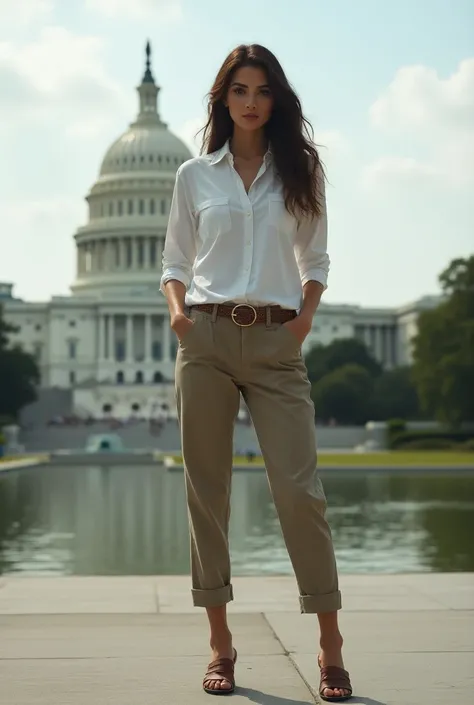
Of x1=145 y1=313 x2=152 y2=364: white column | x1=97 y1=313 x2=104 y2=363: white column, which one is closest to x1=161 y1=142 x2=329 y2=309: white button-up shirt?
x1=145 y1=313 x2=152 y2=364: white column

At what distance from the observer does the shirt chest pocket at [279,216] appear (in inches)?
210

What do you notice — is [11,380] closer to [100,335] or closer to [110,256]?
[100,335]

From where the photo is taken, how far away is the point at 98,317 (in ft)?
409

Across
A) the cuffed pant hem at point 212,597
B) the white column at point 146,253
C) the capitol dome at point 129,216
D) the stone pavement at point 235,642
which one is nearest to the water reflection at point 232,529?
the stone pavement at point 235,642

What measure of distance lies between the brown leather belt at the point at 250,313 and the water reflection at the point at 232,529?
6.28 meters

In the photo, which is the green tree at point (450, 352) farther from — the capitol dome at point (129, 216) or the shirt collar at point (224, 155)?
the capitol dome at point (129, 216)

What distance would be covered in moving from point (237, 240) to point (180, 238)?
0.32m

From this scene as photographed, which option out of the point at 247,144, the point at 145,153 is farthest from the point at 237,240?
the point at 145,153

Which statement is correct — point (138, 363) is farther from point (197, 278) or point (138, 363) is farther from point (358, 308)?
point (197, 278)

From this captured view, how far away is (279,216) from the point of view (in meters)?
5.33

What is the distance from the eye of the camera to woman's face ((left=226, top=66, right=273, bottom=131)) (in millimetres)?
5426

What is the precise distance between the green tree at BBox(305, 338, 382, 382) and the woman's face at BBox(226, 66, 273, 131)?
94056 mm

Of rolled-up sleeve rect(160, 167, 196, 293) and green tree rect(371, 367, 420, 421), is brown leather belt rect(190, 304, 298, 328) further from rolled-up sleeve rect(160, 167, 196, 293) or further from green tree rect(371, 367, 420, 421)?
green tree rect(371, 367, 420, 421)

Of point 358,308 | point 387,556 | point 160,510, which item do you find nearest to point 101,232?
point 358,308
